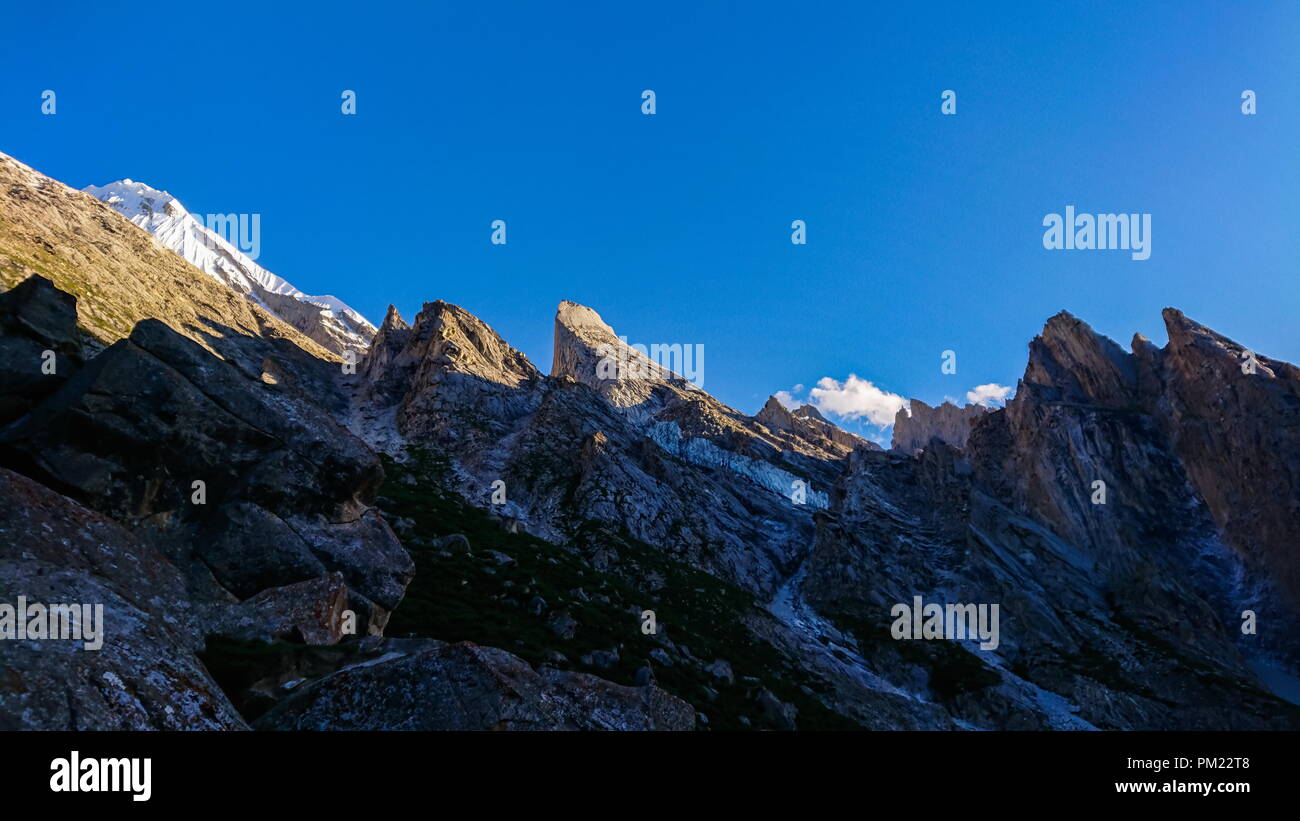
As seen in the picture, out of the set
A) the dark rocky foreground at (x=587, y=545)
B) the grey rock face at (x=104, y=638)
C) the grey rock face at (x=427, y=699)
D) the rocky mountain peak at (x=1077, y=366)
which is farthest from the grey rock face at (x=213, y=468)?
the rocky mountain peak at (x=1077, y=366)

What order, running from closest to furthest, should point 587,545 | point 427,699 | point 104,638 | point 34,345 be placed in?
1. point 104,638
2. point 427,699
3. point 34,345
4. point 587,545

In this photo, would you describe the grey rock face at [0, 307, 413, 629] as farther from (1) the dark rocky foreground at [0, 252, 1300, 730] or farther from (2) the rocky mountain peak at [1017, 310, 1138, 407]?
(2) the rocky mountain peak at [1017, 310, 1138, 407]

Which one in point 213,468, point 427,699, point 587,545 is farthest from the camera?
point 587,545

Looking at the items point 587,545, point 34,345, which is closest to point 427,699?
point 34,345

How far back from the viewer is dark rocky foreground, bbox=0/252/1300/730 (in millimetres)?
16938

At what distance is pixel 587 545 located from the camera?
8775 centimetres

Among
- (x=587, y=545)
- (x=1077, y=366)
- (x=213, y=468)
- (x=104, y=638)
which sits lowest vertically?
(x=587, y=545)

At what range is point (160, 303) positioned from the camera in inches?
4980

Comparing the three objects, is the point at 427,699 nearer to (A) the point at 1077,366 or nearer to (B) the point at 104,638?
(B) the point at 104,638

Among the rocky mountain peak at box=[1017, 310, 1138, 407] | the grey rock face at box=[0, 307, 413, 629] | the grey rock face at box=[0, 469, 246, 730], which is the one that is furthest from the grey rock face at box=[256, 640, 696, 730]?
the rocky mountain peak at box=[1017, 310, 1138, 407]

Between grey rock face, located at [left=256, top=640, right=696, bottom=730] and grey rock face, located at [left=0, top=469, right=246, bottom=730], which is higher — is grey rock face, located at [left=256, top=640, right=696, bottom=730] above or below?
below

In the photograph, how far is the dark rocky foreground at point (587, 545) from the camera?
667 inches
